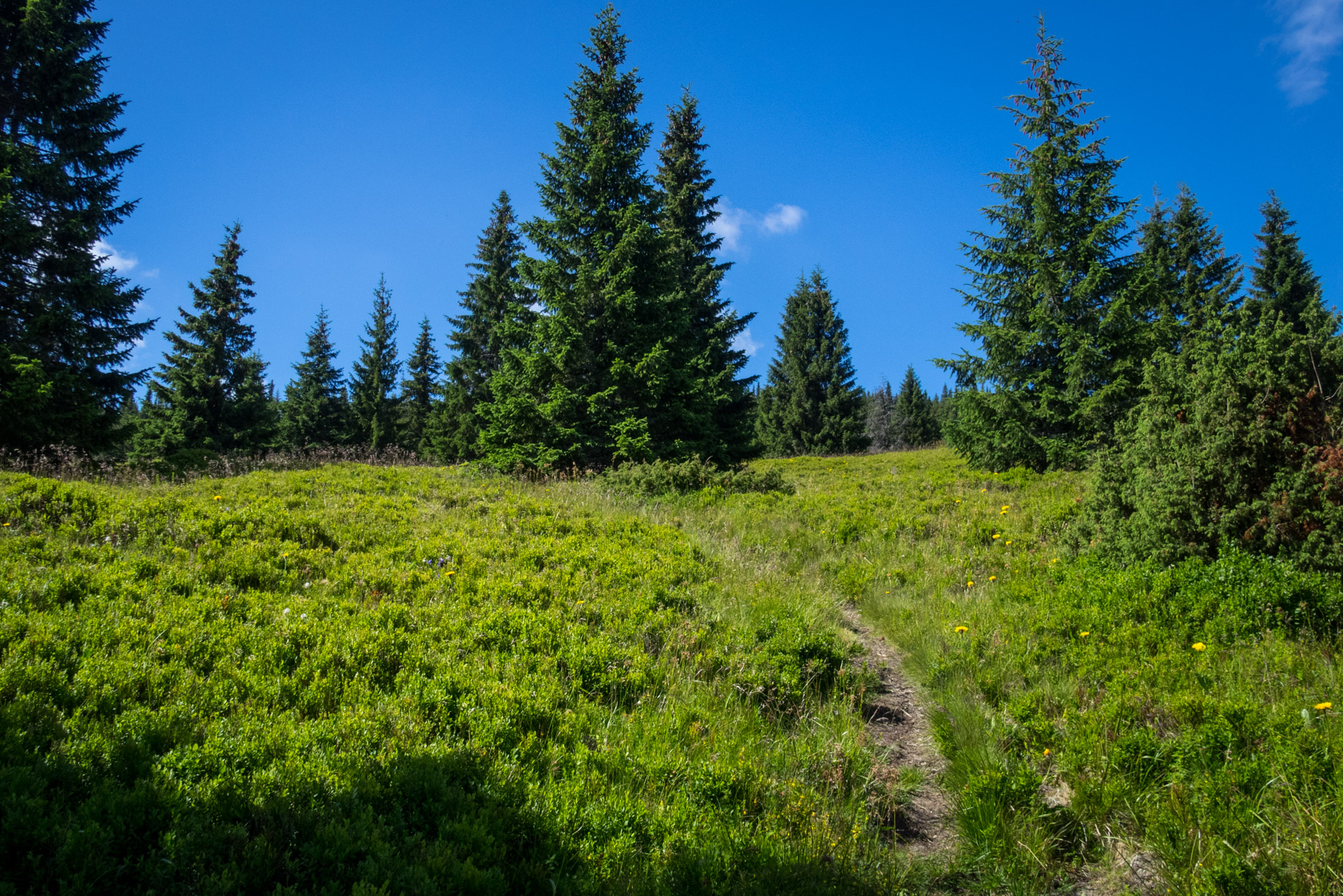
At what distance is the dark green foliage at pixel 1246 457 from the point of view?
5324 mm

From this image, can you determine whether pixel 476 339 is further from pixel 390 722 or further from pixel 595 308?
pixel 390 722

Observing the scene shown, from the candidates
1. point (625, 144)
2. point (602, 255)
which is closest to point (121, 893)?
point (602, 255)

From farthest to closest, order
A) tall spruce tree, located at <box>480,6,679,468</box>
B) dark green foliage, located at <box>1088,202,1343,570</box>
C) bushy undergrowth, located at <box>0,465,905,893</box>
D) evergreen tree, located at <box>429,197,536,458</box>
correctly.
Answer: evergreen tree, located at <box>429,197,536,458</box>, tall spruce tree, located at <box>480,6,679,468</box>, dark green foliage, located at <box>1088,202,1343,570</box>, bushy undergrowth, located at <box>0,465,905,893</box>

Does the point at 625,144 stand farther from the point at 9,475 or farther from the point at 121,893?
the point at 121,893

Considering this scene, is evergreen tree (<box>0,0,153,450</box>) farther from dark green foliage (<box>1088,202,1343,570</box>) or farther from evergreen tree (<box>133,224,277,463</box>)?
dark green foliage (<box>1088,202,1343,570</box>)

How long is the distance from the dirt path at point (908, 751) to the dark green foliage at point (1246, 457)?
3055 mm

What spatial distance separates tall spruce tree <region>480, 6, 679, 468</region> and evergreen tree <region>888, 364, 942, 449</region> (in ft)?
129

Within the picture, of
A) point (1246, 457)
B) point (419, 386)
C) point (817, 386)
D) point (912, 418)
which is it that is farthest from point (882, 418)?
point (1246, 457)

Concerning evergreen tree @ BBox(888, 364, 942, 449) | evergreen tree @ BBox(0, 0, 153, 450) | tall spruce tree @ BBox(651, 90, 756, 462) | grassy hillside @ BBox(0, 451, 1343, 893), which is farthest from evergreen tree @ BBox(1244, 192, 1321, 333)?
evergreen tree @ BBox(0, 0, 153, 450)

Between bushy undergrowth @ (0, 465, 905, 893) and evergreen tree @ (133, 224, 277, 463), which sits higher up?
evergreen tree @ (133, 224, 277, 463)

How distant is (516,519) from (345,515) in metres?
2.34

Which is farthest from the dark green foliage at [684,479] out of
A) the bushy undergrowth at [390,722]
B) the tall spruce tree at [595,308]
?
the bushy undergrowth at [390,722]

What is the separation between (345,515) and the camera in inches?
318

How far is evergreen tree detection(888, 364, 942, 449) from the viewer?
50.4 metres
